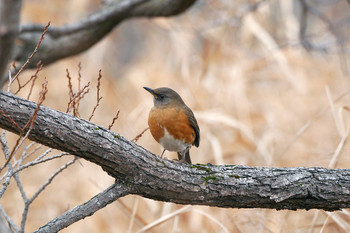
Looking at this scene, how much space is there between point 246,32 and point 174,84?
203 cm

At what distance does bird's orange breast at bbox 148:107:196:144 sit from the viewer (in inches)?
144

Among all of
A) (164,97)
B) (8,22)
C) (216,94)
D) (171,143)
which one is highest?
(216,94)

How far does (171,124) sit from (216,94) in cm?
420

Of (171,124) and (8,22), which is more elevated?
(171,124)

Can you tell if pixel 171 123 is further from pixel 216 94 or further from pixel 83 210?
pixel 216 94

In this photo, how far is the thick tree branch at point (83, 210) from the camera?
2.32m

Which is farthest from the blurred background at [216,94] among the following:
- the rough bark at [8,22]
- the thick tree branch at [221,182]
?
the rough bark at [8,22]

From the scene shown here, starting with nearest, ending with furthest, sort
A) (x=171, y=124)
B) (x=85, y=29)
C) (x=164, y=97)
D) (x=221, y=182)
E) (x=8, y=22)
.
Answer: (x=8, y=22) < (x=221, y=182) < (x=171, y=124) < (x=164, y=97) < (x=85, y=29)

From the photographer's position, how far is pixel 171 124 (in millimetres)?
3678

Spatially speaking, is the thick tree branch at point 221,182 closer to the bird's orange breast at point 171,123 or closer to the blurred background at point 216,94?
the bird's orange breast at point 171,123

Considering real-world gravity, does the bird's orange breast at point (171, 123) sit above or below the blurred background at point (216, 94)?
below

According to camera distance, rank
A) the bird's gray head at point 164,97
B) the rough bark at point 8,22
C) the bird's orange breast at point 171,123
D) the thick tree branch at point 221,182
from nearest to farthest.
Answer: the rough bark at point 8,22 < the thick tree branch at point 221,182 < the bird's orange breast at point 171,123 < the bird's gray head at point 164,97

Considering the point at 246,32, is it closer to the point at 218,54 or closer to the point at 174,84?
the point at 218,54

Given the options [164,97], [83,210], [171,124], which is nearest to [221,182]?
[83,210]
